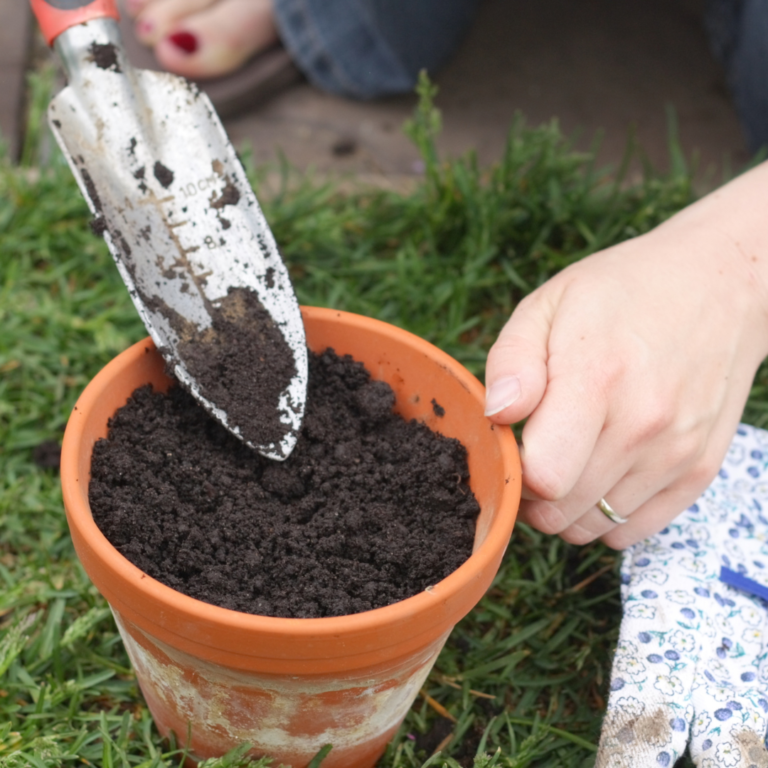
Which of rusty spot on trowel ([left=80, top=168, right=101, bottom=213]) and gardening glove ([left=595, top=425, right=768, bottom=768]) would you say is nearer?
gardening glove ([left=595, top=425, right=768, bottom=768])

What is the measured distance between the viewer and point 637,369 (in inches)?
46.9

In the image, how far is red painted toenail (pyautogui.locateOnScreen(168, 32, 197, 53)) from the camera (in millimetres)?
2666

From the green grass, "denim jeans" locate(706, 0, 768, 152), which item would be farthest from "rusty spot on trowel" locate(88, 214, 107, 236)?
"denim jeans" locate(706, 0, 768, 152)

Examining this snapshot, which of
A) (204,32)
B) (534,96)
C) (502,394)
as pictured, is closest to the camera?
(502,394)

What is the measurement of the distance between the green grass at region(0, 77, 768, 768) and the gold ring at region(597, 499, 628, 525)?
0.82ft

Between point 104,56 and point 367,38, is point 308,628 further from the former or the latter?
point 367,38

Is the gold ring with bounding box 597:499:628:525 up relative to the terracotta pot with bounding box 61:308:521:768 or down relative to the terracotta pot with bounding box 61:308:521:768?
down

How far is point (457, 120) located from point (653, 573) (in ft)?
6.13

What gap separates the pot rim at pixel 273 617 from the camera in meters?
0.91

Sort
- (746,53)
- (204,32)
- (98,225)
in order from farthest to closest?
1. (204,32)
2. (746,53)
3. (98,225)

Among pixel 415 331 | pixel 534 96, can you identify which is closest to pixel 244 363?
pixel 415 331

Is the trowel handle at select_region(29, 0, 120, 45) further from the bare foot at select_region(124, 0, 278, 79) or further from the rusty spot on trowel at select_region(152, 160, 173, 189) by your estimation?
the bare foot at select_region(124, 0, 278, 79)

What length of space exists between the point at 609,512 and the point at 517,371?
289mm

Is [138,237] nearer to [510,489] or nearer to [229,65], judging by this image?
[510,489]
